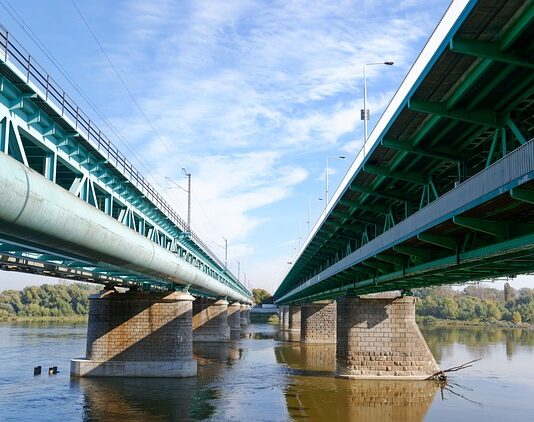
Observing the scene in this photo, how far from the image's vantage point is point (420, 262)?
26.0 m

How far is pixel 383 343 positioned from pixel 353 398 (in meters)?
7.54

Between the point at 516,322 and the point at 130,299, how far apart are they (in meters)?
144

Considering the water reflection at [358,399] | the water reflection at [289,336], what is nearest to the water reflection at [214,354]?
the water reflection at [358,399]

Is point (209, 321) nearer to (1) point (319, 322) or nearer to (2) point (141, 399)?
(1) point (319, 322)

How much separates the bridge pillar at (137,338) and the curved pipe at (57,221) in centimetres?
1617

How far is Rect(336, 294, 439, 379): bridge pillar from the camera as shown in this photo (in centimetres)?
3797

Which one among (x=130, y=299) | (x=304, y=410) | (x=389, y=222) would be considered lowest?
(x=304, y=410)

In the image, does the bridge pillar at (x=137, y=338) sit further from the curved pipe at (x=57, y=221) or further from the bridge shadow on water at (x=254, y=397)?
the curved pipe at (x=57, y=221)

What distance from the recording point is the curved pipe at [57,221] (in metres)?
12.2

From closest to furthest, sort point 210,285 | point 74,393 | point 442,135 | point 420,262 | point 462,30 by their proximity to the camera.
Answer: point 462,30 → point 442,135 → point 420,262 → point 74,393 → point 210,285

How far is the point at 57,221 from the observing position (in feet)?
47.9

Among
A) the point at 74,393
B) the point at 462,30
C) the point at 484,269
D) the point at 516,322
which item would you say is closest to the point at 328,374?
the point at 74,393

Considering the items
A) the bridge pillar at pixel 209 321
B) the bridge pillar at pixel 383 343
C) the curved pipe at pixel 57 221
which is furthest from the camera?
the bridge pillar at pixel 209 321

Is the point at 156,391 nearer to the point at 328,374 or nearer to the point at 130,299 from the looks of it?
the point at 130,299
